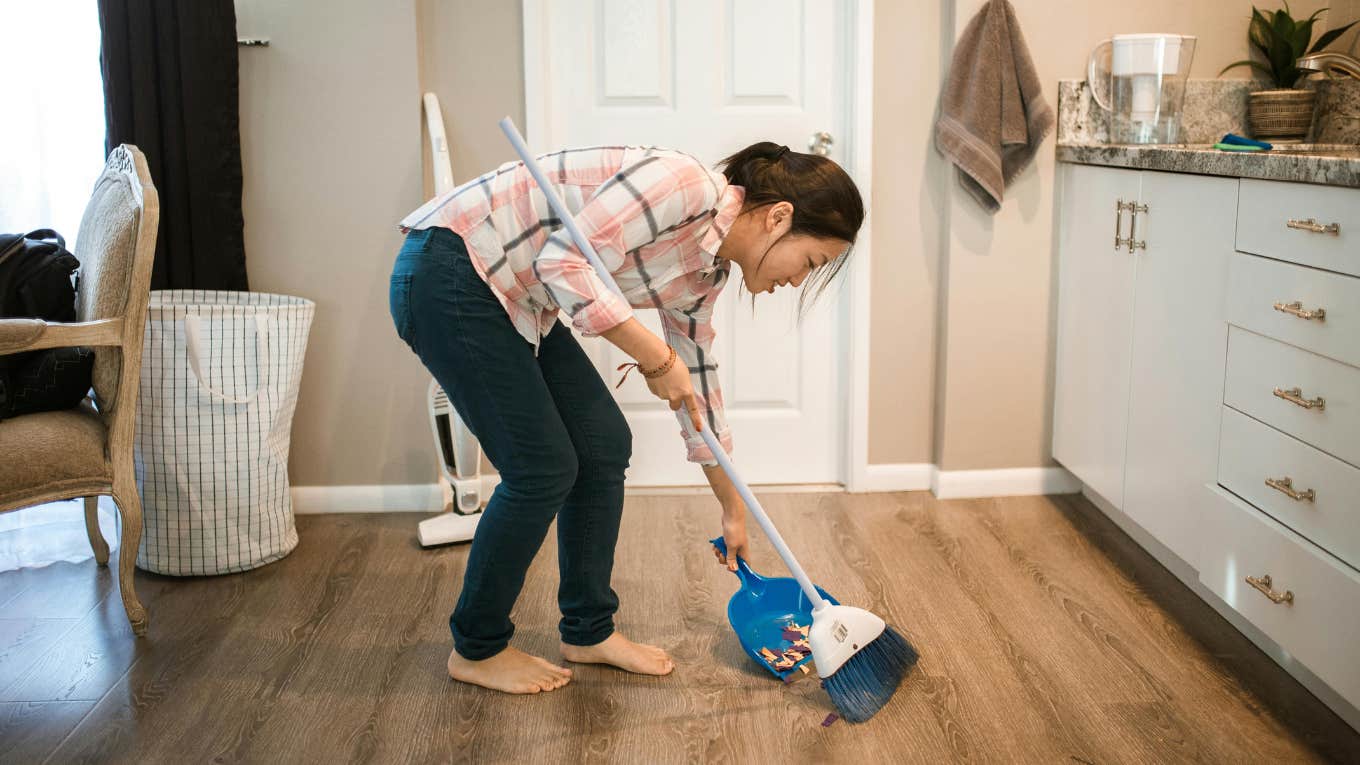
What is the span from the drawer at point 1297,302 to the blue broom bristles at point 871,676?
838 millimetres

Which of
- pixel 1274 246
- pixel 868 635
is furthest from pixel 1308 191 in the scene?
pixel 868 635

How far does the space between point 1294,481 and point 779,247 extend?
99 cm

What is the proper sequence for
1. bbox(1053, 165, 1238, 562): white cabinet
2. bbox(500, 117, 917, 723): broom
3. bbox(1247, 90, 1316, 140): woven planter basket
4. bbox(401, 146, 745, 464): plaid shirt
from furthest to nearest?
1. bbox(1247, 90, 1316, 140): woven planter basket
2. bbox(1053, 165, 1238, 562): white cabinet
3. bbox(500, 117, 917, 723): broom
4. bbox(401, 146, 745, 464): plaid shirt

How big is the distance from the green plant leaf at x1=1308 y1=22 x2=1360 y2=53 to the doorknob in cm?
119

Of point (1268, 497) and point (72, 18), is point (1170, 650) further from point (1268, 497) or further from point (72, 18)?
point (72, 18)

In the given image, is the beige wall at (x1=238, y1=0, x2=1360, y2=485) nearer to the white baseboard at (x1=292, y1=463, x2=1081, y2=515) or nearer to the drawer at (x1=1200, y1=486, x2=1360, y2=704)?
the white baseboard at (x1=292, y1=463, x2=1081, y2=515)

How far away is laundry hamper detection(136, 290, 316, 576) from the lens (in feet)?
8.61

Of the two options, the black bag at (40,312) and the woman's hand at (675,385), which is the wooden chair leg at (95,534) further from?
the woman's hand at (675,385)

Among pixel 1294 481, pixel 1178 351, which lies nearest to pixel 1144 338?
pixel 1178 351

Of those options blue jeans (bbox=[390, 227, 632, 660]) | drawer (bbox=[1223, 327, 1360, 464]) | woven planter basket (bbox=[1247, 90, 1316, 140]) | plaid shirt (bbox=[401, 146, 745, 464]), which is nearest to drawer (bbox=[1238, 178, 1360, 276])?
drawer (bbox=[1223, 327, 1360, 464])

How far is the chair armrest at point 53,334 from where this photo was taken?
2.12 metres

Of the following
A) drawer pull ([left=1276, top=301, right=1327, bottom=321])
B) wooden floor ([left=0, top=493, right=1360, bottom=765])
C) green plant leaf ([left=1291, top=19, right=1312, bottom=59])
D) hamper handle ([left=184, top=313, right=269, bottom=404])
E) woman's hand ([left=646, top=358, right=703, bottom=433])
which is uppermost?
green plant leaf ([left=1291, top=19, right=1312, bottom=59])

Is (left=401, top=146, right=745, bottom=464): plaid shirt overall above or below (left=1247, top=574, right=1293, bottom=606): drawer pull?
above

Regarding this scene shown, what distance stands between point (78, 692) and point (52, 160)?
54.6 inches
